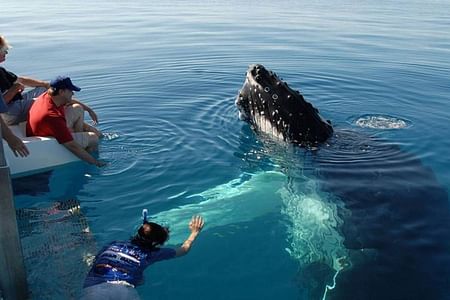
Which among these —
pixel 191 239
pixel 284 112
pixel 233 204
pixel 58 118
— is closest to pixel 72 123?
pixel 58 118

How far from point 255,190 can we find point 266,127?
5.62ft

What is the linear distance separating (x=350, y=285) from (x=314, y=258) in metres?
0.93

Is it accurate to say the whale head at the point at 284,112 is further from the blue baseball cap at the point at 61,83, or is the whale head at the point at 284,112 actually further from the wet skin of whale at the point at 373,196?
the blue baseball cap at the point at 61,83

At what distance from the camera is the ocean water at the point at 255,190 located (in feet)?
21.8

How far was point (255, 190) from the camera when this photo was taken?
9031mm

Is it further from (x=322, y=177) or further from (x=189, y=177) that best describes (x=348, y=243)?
(x=189, y=177)

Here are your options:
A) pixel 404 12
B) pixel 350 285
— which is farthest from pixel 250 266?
pixel 404 12

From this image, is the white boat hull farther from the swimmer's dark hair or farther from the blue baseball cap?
the swimmer's dark hair

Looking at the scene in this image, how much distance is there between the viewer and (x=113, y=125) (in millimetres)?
12180

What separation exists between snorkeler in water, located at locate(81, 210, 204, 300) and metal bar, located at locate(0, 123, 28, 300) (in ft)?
2.42

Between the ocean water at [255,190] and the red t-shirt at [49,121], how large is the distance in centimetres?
82

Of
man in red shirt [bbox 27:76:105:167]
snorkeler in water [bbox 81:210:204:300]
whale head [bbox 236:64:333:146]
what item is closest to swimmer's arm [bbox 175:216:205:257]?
snorkeler in water [bbox 81:210:204:300]

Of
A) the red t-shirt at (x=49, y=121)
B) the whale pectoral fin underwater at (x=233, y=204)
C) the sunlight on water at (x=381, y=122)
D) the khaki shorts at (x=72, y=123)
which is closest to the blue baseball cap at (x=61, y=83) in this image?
the red t-shirt at (x=49, y=121)

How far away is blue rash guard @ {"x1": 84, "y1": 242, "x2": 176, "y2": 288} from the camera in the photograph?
18.2 feet
